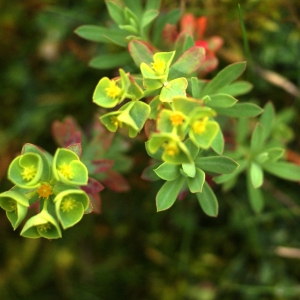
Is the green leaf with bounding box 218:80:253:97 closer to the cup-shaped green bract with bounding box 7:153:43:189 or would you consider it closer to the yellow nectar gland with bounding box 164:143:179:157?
the yellow nectar gland with bounding box 164:143:179:157

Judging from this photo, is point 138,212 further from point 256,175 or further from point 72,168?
point 72,168

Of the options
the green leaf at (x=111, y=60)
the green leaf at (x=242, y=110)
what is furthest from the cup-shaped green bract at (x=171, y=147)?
the green leaf at (x=111, y=60)

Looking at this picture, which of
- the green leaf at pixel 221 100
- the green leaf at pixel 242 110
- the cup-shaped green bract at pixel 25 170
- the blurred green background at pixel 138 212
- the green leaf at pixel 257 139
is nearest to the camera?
the cup-shaped green bract at pixel 25 170

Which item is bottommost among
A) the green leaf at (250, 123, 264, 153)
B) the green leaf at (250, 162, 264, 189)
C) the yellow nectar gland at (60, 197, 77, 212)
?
the green leaf at (250, 162, 264, 189)

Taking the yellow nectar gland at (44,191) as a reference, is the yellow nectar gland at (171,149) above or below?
above

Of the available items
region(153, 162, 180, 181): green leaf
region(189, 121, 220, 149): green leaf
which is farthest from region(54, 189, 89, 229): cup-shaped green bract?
region(189, 121, 220, 149): green leaf

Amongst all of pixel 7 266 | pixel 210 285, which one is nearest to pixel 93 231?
pixel 7 266

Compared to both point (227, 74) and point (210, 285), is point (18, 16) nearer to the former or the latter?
point (227, 74)

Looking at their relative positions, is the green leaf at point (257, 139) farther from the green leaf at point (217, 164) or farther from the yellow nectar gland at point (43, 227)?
the yellow nectar gland at point (43, 227)
